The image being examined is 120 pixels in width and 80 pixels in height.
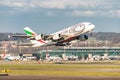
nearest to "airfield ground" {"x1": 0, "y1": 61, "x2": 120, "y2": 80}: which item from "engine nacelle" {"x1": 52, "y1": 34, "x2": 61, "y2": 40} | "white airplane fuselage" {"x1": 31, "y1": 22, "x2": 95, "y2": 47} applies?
"white airplane fuselage" {"x1": 31, "y1": 22, "x2": 95, "y2": 47}

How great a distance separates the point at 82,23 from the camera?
158125 millimetres

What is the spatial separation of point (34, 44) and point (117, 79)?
10518 cm

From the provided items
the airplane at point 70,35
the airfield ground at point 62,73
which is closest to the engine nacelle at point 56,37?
the airplane at point 70,35

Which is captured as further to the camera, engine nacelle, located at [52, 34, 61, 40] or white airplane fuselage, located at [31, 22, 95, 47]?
engine nacelle, located at [52, 34, 61, 40]

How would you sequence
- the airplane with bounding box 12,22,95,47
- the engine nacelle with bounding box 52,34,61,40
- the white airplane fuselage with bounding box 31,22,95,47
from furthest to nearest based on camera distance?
the engine nacelle with bounding box 52,34,61,40
the airplane with bounding box 12,22,95,47
the white airplane fuselage with bounding box 31,22,95,47

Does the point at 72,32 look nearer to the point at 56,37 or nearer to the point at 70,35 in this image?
the point at 70,35

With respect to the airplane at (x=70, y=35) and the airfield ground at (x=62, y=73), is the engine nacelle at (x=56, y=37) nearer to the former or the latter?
the airplane at (x=70, y=35)

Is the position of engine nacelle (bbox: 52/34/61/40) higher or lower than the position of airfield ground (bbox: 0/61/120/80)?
higher

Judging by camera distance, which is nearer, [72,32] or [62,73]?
[62,73]

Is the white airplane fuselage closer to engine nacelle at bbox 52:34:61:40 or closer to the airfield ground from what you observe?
engine nacelle at bbox 52:34:61:40

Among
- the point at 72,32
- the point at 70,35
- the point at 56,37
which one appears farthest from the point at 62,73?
the point at 56,37

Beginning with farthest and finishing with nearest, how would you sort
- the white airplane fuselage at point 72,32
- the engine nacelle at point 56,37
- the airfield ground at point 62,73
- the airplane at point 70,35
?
the engine nacelle at point 56,37 < the airplane at point 70,35 < the white airplane fuselage at point 72,32 < the airfield ground at point 62,73

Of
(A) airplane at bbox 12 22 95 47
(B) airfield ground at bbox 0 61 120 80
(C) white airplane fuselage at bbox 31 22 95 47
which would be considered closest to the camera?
(B) airfield ground at bbox 0 61 120 80

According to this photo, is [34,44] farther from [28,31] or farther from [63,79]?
[63,79]
